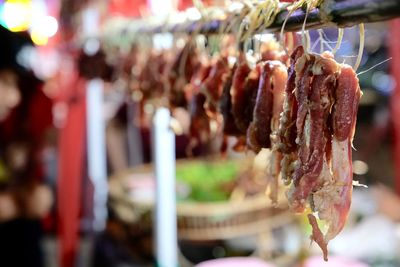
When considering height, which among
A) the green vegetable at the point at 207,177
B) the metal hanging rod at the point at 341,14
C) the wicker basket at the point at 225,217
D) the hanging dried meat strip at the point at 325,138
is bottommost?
the wicker basket at the point at 225,217

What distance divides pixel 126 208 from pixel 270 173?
1.98 meters

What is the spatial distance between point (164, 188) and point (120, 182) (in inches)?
43.9

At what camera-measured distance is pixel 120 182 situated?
123 inches

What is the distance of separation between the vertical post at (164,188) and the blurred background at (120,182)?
0.02 meters

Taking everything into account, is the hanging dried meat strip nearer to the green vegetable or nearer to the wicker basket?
the wicker basket

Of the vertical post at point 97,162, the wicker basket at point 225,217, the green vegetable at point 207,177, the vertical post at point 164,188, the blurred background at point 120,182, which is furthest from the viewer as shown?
the vertical post at point 97,162

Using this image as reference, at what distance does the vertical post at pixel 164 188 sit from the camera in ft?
6.63

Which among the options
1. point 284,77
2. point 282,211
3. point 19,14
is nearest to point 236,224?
point 282,211

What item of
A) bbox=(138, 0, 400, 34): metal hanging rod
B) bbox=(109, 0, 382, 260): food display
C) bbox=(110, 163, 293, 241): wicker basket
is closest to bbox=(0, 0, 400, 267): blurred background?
bbox=(110, 163, 293, 241): wicker basket

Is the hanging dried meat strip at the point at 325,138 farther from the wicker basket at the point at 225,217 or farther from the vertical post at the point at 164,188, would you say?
the wicker basket at the point at 225,217

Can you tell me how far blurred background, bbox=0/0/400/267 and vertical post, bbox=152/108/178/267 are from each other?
17 mm

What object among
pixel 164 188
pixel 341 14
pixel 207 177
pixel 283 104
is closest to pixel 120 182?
pixel 207 177

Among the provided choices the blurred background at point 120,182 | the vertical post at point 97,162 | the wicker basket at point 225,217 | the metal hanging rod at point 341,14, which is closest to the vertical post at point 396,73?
the blurred background at point 120,182

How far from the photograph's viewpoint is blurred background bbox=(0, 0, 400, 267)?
2148 millimetres
